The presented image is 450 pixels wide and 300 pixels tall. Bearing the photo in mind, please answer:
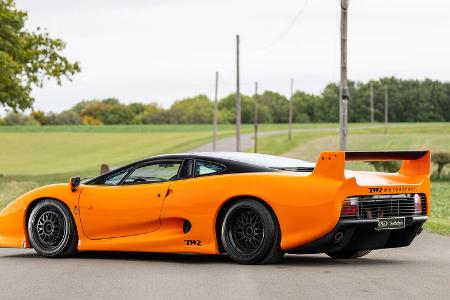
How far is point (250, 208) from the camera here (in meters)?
10.9

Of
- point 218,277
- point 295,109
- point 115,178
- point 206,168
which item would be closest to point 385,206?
point 206,168

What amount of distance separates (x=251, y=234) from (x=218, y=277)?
3.55 ft

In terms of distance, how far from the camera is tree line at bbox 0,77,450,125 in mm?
154500

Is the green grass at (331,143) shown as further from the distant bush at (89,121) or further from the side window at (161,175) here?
the distant bush at (89,121)

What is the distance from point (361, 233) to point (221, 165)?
170cm

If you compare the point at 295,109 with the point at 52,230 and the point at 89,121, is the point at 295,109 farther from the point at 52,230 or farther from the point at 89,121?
the point at 52,230

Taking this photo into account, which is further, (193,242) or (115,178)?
(115,178)

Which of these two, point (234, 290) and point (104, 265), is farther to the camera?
point (104, 265)

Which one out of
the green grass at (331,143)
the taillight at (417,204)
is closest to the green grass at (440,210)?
the taillight at (417,204)

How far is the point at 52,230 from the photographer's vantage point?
1232cm

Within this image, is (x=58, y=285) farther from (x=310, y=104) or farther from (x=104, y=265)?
(x=310, y=104)

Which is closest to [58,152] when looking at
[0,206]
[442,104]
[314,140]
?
[314,140]

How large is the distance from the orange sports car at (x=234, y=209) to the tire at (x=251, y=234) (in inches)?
0.4

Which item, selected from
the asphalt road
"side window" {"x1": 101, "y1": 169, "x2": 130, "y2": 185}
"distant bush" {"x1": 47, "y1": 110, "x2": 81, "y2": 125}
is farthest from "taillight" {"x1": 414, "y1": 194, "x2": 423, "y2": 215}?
"distant bush" {"x1": 47, "y1": 110, "x2": 81, "y2": 125}
